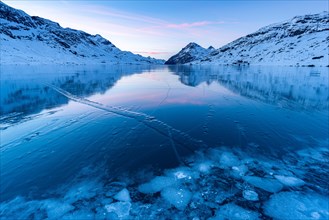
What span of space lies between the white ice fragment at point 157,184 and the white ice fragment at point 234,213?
177 centimetres

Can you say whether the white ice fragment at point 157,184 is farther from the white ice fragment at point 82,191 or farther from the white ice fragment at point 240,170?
the white ice fragment at point 240,170

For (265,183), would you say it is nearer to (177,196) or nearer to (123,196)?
(177,196)

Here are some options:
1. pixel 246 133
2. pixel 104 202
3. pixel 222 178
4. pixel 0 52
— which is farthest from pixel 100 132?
pixel 0 52

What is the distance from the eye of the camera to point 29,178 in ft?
21.4

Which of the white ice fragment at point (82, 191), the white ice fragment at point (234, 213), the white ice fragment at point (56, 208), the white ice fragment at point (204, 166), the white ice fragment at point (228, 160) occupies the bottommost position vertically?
the white ice fragment at point (56, 208)

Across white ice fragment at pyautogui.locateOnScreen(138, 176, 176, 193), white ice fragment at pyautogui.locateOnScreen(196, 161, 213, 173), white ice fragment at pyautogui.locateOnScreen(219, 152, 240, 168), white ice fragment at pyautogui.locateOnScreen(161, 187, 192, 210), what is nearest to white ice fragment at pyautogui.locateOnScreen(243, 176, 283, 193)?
white ice fragment at pyautogui.locateOnScreen(219, 152, 240, 168)

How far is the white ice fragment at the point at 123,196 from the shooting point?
550 centimetres

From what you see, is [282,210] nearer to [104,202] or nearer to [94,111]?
[104,202]

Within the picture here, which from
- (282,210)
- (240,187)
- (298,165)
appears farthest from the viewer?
(298,165)

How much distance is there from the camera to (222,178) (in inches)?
252

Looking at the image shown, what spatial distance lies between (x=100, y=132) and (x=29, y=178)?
411cm

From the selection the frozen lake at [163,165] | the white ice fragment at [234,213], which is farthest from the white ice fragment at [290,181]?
the white ice fragment at [234,213]

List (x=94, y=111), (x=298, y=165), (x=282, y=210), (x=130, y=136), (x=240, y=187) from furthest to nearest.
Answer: (x=94, y=111) → (x=130, y=136) → (x=298, y=165) → (x=240, y=187) → (x=282, y=210)

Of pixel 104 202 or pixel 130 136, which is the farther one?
pixel 130 136
